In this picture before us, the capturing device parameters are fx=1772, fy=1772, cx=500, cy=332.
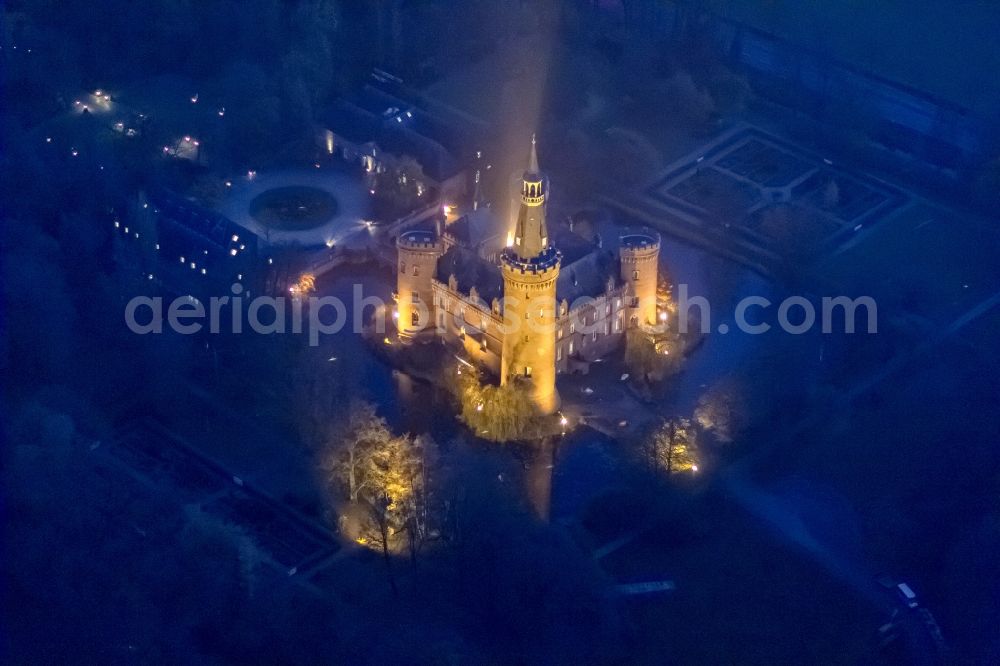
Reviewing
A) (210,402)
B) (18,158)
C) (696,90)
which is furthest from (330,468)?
(696,90)

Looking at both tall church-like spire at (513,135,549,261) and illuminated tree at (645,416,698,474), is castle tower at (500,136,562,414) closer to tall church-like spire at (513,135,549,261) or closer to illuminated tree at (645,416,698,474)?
tall church-like spire at (513,135,549,261)

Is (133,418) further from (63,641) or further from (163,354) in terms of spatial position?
(63,641)

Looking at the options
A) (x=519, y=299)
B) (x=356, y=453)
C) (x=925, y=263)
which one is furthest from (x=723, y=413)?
(x=925, y=263)

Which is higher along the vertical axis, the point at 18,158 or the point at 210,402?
the point at 18,158

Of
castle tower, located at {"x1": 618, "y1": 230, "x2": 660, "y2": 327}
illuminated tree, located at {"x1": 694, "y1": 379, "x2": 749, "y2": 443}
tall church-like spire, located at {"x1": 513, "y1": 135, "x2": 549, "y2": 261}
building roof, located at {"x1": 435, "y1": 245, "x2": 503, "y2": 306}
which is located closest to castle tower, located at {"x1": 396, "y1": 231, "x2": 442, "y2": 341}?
building roof, located at {"x1": 435, "y1": 245, "x2": 503, "y2": 306}

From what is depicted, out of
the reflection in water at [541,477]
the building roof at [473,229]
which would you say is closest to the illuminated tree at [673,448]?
the reflection in water at [541,477]

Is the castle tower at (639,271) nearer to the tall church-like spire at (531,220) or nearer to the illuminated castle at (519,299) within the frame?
the illuminated castle at (519,299)
